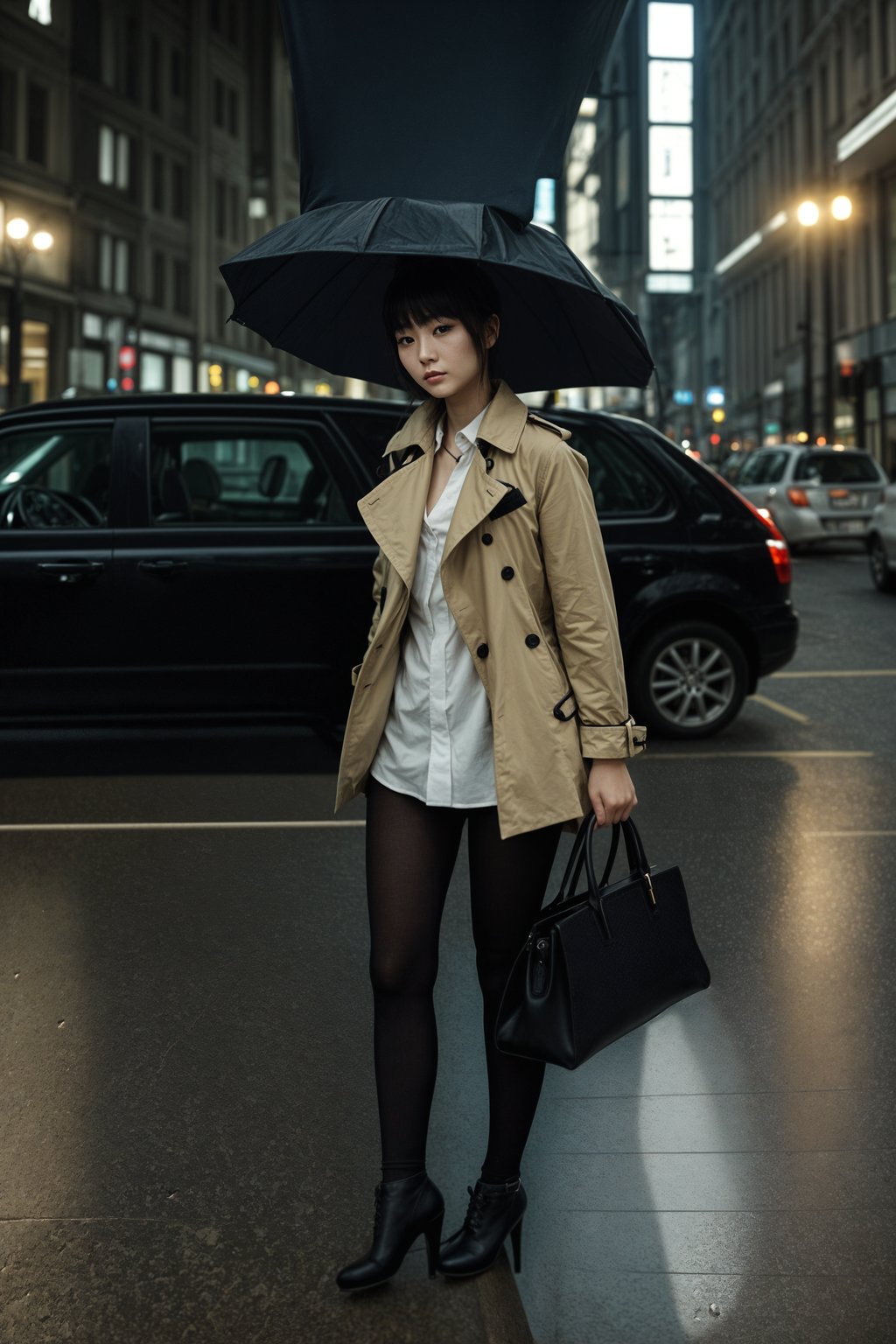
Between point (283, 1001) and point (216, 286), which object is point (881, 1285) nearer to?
point (283, 1001)

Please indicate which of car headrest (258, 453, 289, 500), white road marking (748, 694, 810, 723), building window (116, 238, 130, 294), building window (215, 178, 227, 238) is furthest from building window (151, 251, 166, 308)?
car headrest (258, 453, 289, 500)

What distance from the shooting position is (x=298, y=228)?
321cm

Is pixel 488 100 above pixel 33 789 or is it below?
above

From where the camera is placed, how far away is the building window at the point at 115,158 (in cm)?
6306

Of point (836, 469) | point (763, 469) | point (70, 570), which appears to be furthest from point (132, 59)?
point (70, 570)

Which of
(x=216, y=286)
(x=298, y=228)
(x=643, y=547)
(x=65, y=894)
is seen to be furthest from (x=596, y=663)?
(x=216, y=286)

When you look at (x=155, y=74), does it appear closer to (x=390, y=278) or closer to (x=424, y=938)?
(x=390, y=278)

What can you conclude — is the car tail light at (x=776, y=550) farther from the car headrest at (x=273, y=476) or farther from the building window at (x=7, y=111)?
the building window at (x=7, y=111)

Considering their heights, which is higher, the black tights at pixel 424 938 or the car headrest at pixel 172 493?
the car headrest at pixel 172 493

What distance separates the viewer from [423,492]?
3.03 metres

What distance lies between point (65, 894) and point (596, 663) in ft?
11.7

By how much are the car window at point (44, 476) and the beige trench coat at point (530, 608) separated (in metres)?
5.55

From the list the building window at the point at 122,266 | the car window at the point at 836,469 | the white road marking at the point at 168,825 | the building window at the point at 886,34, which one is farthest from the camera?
the building window at the point at 122,266

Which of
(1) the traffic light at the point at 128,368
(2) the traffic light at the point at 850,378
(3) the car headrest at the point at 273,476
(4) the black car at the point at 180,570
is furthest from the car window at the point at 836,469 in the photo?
(1) the traffic light at the point at 128,368
